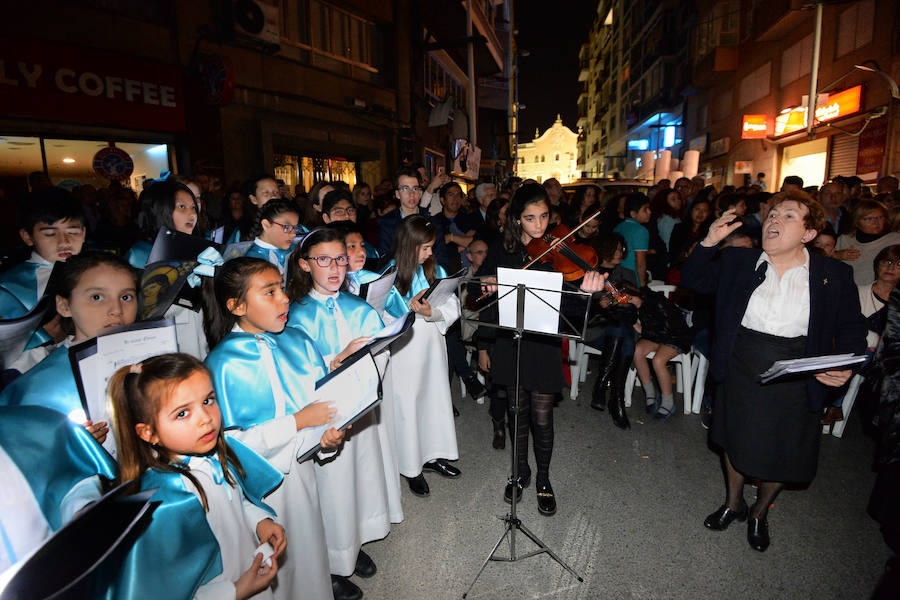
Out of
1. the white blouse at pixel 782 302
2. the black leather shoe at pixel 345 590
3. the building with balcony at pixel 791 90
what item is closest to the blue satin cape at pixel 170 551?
the black leather shoe at pixel 345 590

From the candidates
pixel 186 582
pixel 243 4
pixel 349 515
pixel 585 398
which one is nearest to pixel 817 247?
pixel 585 398

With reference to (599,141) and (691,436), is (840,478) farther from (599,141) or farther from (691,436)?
(599,141)

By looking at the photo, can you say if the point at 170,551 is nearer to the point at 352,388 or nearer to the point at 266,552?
the point at 266,552

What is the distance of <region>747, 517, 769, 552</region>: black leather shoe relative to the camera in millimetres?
2844

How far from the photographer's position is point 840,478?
3.57 metres

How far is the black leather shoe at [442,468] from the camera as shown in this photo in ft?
12.0

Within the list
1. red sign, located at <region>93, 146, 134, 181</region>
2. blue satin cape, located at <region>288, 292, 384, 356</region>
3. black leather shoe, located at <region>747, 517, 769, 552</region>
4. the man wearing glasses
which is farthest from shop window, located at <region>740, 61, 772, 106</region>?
blue satin cape, located at <region>288, 292, 384, 356</region>

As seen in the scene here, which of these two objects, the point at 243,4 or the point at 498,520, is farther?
the point at 243,4

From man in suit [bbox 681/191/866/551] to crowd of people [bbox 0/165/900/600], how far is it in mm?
11

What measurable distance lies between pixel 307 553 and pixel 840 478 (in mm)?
3943

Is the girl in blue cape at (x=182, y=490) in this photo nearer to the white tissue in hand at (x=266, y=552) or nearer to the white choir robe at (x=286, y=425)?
the white tissue in hand at (x=266, y=552)

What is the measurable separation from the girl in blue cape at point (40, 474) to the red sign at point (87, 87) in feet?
24.4

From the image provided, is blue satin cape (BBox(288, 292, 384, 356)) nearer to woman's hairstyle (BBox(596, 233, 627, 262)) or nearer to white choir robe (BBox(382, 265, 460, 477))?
white choir robe (BBox(382, 265, 460, 477))

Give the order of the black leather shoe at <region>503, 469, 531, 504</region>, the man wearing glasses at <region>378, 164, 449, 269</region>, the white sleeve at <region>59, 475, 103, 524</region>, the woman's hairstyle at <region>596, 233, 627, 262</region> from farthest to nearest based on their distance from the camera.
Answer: the man wearing glasses at <region>378, 164, 449, 269</region>, the woman's hairstyle at <region>596, 233, 627, 262</region>, the black leather shoe at <region>503, 469, 531, 504</region>, the white sleeve at <region>59, 475, 103, 524</region>
